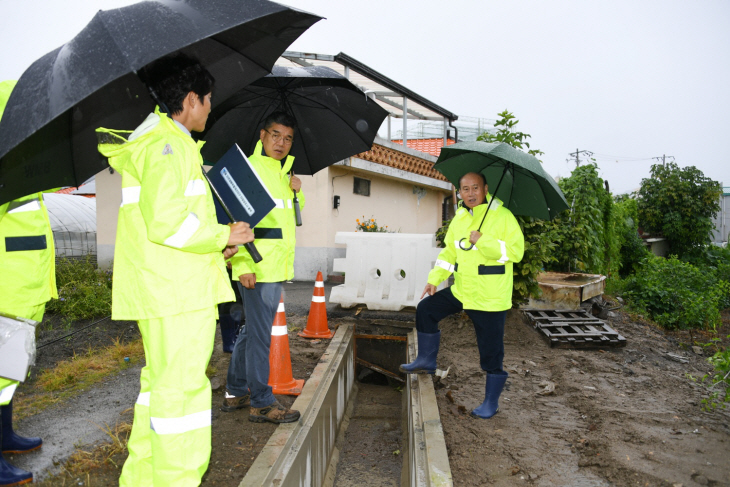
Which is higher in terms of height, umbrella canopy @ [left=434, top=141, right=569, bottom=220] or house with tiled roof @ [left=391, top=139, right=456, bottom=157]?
house with tiled roof @ [left=391, top=139, right=456, bottom=157]

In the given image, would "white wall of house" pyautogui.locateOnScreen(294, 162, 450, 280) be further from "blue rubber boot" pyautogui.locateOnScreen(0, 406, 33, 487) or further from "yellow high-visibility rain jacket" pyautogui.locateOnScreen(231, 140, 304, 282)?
"blue rubber boot" pyautogui.locateOnScreen(0, 406, 33, 487)

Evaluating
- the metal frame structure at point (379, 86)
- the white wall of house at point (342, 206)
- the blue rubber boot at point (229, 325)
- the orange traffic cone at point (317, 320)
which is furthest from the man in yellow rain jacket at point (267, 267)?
the white wall of house at point (342, 206)

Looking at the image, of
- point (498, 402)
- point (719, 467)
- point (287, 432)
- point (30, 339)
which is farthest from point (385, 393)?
point (30, 339)

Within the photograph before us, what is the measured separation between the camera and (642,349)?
648 centimetres

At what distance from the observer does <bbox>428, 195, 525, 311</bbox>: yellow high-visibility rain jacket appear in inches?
152

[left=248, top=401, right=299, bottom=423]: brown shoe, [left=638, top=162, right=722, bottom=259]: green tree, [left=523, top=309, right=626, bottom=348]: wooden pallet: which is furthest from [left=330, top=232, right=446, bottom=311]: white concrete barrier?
[left=638, top=162, right=722, bottom=259]: green tree

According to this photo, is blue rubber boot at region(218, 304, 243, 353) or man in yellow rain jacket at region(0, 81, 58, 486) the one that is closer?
man in yellow rain jacket at region(0, 81, 58, 486)

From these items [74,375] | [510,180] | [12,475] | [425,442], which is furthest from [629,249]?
[12,475]

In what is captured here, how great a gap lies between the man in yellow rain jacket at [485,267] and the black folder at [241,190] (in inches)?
71.1

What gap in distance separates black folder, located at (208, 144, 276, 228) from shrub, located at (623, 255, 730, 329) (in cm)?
992

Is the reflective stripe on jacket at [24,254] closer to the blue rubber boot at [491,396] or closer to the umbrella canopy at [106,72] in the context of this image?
the umbrella canopy at [106,72]

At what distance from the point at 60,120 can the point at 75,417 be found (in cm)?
248

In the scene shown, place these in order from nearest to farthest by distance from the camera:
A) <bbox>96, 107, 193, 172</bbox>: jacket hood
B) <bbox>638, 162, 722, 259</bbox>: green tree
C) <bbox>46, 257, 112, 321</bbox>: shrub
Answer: <bbox>96, 107, 193, 172</bbox>: jacket hood → <bbox>46, 257, 112, 321</bbox>: shrub → <bbox>638, 162, 722, 259</bbox>: green tree

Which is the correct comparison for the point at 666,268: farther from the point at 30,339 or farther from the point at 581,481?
the point at 30,339
